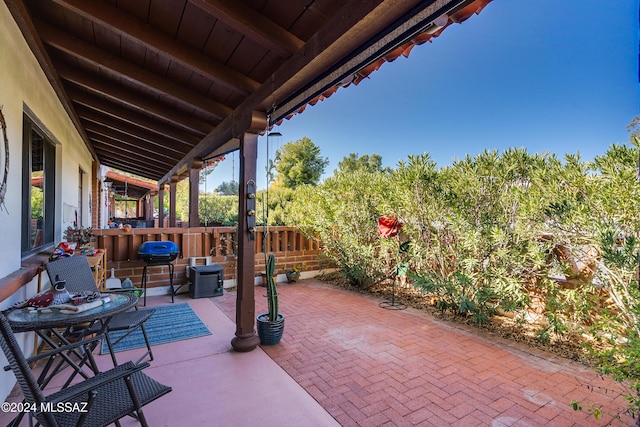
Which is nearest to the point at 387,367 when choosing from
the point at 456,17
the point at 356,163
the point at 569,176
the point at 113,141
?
the point at 569,176

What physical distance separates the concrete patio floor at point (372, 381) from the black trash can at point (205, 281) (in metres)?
1.40

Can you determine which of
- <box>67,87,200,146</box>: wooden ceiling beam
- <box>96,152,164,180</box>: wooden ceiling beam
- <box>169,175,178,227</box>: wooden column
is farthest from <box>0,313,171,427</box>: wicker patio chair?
<box>96,152,164,180</box>: wooden ceiling beam

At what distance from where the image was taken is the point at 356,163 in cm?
2447

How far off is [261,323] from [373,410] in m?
1.54

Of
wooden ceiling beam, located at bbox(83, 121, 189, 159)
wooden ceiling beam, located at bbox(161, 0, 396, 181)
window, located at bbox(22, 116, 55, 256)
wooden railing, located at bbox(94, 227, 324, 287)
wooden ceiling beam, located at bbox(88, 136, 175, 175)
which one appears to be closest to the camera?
wooden ceiling beam, located at bbox(161, 0, 396, 181)

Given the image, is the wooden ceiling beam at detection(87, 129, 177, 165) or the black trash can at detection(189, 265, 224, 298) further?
the wooden ceiling beam at detection(87, 129, 177, 165)

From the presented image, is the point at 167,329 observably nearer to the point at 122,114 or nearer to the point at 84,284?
the point at 84,284

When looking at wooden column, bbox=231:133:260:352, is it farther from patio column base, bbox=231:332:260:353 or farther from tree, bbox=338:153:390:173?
tree, bbox=338:153:390:173

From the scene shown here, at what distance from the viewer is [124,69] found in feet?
10.8

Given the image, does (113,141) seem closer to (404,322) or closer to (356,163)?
(404,322)

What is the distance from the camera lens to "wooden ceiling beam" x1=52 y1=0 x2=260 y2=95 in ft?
7.93

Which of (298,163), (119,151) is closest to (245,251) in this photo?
(119,151)

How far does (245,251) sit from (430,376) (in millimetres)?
2082

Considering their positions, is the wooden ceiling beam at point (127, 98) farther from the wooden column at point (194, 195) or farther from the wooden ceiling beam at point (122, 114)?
the wooden column at point (194, 195)
